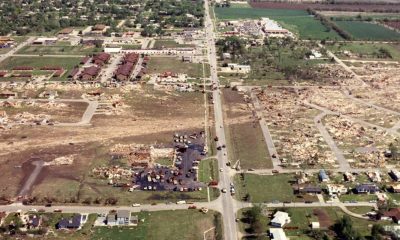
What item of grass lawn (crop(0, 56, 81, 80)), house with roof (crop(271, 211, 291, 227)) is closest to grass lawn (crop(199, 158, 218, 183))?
house with roof (crop(271, 211, 291, 227))

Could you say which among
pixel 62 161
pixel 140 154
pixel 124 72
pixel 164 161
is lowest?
pixel 164 161

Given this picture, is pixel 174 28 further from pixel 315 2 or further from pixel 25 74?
pixel 315 2

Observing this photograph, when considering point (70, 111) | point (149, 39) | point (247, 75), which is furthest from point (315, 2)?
point (70, 111)

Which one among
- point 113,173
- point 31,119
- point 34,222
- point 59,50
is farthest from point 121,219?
point 59,50

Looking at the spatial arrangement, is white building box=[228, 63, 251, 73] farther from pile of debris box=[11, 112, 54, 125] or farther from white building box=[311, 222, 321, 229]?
white building box=[311, 222, 321, 229]

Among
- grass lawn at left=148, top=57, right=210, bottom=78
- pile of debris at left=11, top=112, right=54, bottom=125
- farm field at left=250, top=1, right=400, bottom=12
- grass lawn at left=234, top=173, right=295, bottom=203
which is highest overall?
farm field at left=250, top=1, right=400, bottom=12

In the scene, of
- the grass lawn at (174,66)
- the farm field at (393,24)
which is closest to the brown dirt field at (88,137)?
the grass lawn at (174,66)

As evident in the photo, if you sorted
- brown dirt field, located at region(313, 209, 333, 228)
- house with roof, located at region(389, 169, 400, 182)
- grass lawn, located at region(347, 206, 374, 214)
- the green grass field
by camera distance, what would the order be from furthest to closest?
the green grass field, house with roof, located at region(389, 169, 400, 182), grass lawn, located at region(347, 206, 374, 214), brown dirt field, located at region(313, 209, 333, 228)

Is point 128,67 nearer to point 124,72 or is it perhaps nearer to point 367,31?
point 124,72
